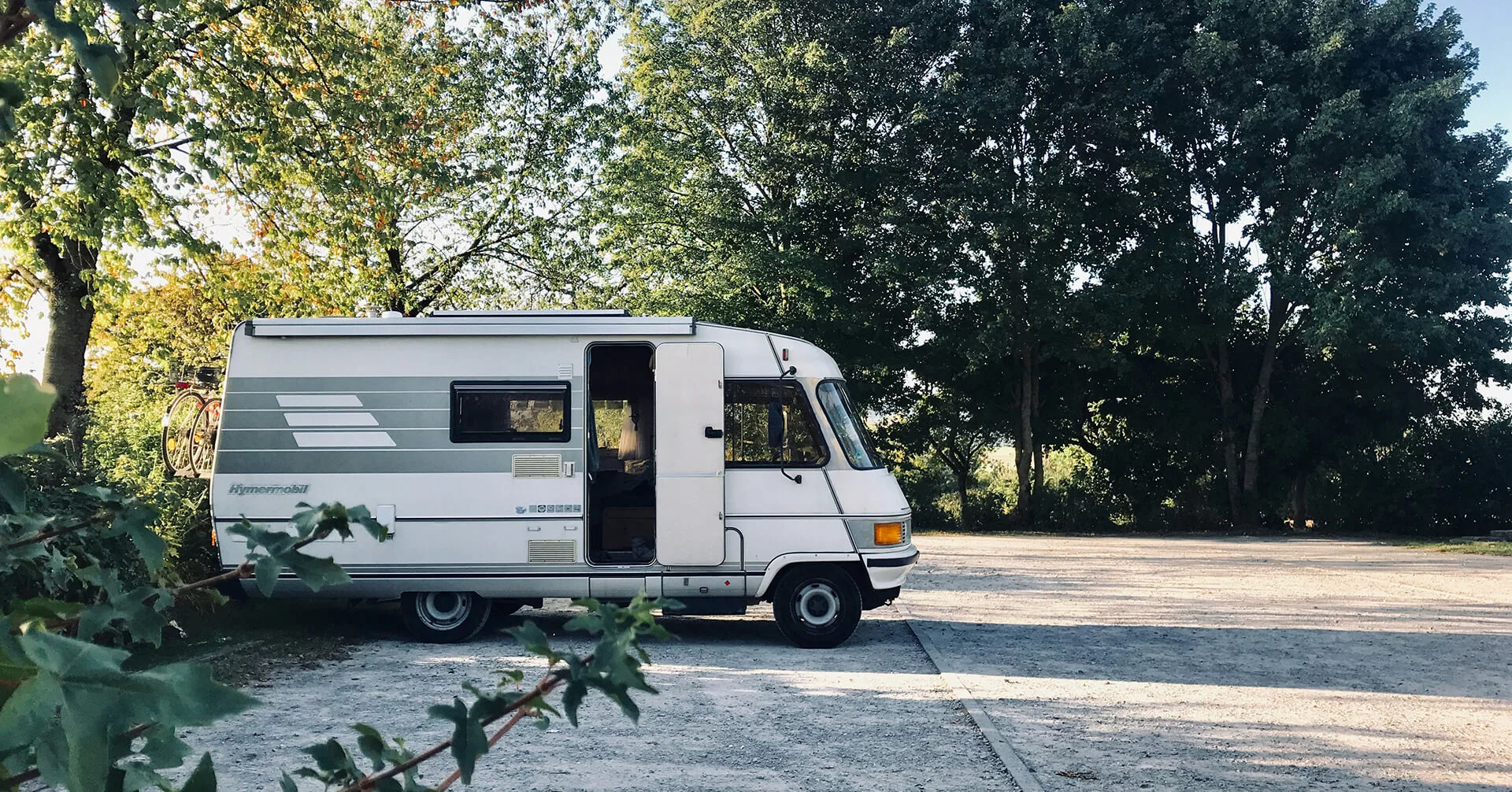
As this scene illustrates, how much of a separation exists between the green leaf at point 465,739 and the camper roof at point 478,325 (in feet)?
29.4

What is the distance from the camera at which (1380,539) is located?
80.7 ft

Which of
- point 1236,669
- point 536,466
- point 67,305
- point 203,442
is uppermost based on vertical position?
point 67,305

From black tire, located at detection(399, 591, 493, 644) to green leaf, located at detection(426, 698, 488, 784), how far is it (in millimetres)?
9417

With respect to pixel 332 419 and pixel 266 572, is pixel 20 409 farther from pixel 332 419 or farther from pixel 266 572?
pixel 332 419

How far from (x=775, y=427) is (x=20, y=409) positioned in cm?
935

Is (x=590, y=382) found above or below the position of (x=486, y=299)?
below

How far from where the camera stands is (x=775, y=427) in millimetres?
10062

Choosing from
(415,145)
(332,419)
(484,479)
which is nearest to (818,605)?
(484,479)

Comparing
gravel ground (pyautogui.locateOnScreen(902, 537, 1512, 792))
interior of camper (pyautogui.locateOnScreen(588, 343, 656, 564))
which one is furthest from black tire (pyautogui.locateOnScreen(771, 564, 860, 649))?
interior of camper (pyautogui.locateOnScreen(588, 343, 656, 564))

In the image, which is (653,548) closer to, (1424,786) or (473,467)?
(473,467)

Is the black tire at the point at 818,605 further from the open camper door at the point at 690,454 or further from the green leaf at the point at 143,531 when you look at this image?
the green leaf at the point at 143,531

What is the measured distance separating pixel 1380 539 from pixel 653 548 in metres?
20.2

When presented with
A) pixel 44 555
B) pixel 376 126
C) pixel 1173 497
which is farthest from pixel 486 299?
pixel 44 555

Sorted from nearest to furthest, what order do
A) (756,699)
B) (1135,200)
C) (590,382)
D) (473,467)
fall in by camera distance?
(756,699)
(473,467)
(590,382)
(1135,200)
